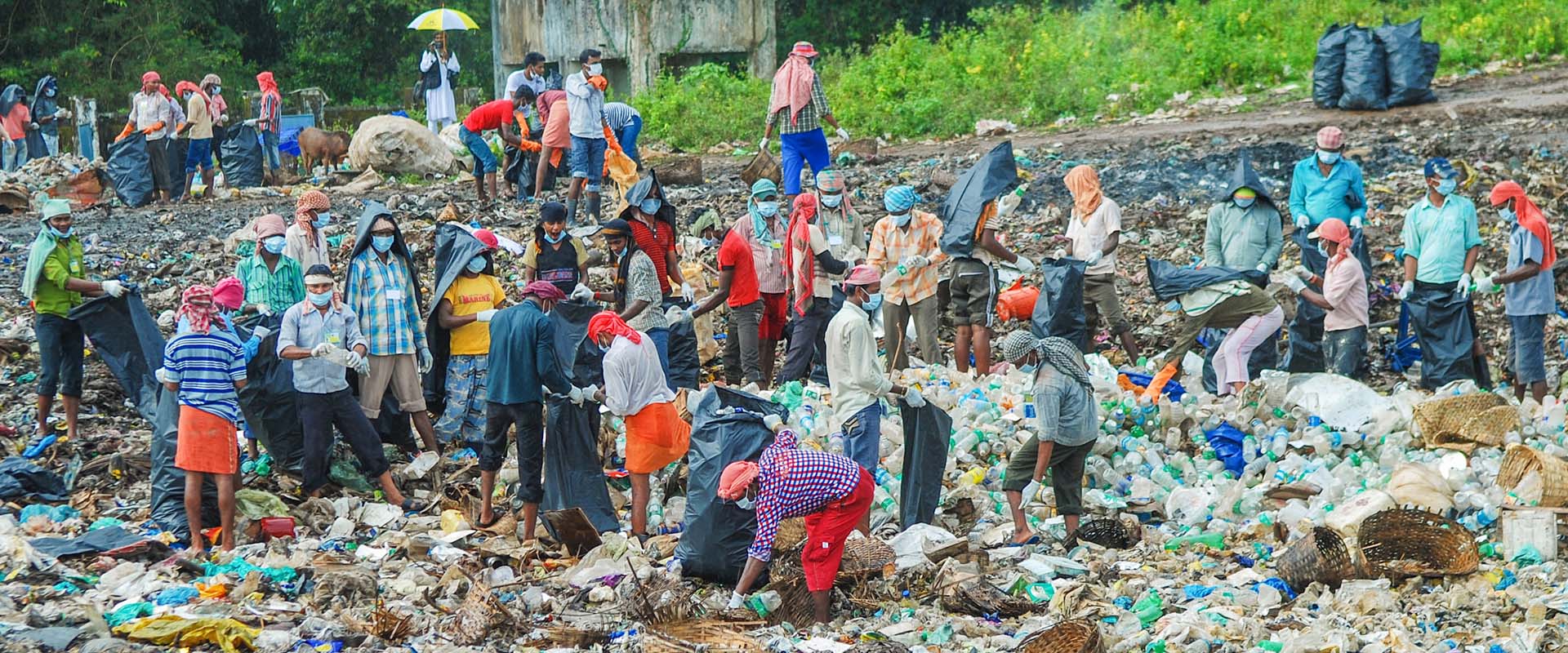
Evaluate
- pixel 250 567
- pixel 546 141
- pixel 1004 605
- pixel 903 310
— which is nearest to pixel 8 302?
pixel 546 141

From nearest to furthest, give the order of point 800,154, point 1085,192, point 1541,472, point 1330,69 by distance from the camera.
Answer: point 1541,472 → point 1085,192 → point 800,154 → point 1330,69

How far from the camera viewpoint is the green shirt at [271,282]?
27.6 ft

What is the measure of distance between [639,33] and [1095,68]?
6.54m

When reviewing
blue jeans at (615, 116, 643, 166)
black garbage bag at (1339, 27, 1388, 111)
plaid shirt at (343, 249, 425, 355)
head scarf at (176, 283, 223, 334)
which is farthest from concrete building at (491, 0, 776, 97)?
head scarf at (176, 283, 223, 334)

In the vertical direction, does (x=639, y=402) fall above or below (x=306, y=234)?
below

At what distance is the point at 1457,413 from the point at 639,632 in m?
4.90

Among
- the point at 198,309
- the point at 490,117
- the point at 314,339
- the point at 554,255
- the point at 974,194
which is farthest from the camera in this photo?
the point at 490,117

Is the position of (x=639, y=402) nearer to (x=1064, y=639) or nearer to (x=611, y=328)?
(x=611, y=328)

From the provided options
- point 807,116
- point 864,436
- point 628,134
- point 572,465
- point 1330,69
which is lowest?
point 572,465

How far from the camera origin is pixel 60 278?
8.50 metres

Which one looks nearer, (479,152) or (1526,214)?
Result: (1526,214)

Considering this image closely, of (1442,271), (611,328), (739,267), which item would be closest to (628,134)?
(739,267)

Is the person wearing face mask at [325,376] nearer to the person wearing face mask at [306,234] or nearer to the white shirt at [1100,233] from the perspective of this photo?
the person wearing face mask at [306,234]

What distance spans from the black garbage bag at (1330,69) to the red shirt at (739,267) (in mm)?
9373
